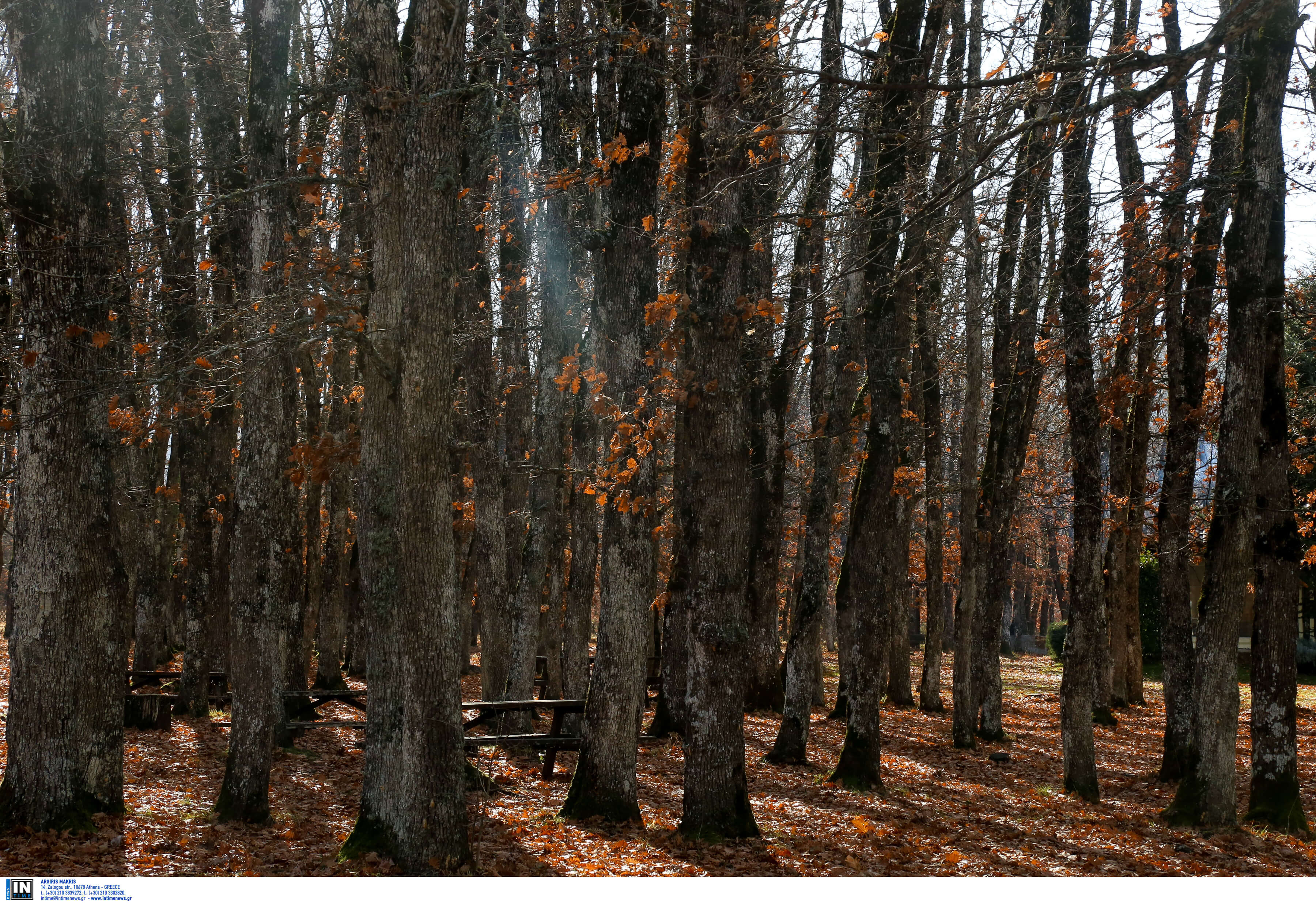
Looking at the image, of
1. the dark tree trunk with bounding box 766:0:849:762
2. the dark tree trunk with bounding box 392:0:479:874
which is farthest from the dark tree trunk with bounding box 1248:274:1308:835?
the dark tree trunk with bounding box 392:0:479:874

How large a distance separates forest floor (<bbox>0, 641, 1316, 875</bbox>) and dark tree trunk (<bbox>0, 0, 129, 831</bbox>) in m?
0.50

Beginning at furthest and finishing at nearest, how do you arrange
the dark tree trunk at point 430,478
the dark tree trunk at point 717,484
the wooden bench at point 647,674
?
the wooden bench at point 647,674
the dark tree trunk at point 717,484
the dark tree trunk at point 430,478

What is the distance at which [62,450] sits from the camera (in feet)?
23.3

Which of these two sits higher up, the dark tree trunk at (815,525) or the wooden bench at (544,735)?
the dark tree trunk at (815,525)

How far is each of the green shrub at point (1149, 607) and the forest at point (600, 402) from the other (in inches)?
536

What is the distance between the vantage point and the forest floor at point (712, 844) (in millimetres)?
7000

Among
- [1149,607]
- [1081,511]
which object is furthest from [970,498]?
[1149,607]

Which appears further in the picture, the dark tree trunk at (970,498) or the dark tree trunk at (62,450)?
the dark tree trunk at (970,498)

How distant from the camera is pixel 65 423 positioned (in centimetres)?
711

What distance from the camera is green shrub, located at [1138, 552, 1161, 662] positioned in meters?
26.1

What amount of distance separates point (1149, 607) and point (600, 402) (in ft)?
79.1

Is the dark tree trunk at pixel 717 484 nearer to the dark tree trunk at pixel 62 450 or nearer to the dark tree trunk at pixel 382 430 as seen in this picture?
the dark tree trunk at pixel 382 430

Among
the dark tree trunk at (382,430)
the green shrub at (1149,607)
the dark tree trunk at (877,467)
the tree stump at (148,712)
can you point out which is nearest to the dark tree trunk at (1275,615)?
the dark tree trunk at (877,467)

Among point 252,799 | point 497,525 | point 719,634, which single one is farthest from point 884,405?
point 252,799
